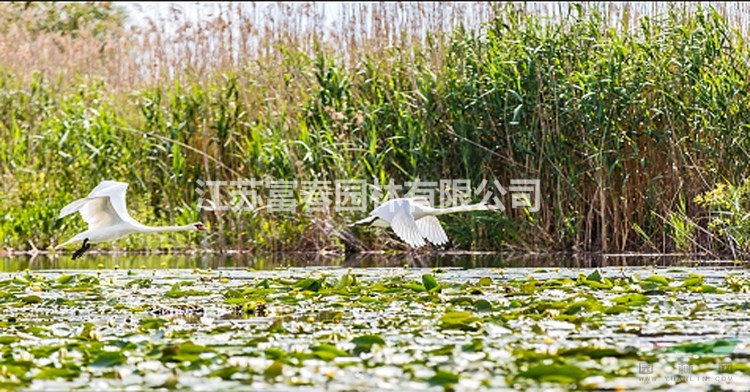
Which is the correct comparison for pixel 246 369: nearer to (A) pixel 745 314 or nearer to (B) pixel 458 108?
(A) pixel 745 314

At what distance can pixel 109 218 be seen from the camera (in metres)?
11.4

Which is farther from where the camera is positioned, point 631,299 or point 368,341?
point 631,299

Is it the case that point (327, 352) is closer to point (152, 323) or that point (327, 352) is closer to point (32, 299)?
point (152, 323)

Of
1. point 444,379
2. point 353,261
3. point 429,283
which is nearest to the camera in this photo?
point 444,379

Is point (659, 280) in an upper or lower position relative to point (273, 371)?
upper

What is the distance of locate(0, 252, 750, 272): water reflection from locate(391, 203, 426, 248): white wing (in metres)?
1.28

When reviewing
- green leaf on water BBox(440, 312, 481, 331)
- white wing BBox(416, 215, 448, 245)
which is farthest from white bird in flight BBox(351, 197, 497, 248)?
green leaf on water BBox(440, 312, 481, 331)

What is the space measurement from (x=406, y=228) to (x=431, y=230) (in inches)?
52.8

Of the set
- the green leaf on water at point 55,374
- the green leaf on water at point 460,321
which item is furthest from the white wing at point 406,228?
the green leaf on water at point 55,374

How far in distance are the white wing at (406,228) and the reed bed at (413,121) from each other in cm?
320

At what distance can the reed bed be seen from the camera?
13297 millimetres

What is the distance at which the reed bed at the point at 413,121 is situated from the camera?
13297 mm

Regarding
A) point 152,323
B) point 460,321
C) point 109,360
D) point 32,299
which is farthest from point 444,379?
point 32,299

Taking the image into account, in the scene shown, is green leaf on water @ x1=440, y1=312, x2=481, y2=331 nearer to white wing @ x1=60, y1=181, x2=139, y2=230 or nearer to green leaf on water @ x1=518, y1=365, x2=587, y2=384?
green leaf on water @ x1=518, y1=365, x2=587, y2=384
